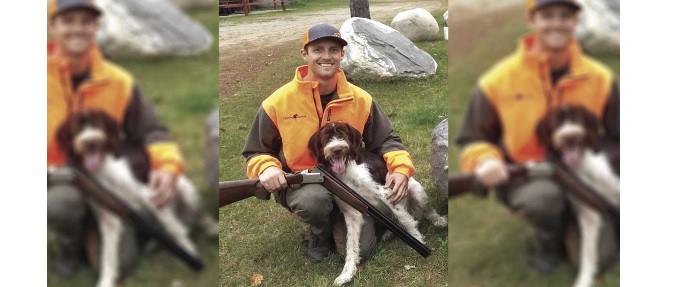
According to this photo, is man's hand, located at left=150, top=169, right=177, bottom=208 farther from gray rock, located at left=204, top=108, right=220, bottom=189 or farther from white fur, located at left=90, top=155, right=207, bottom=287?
gray rock, located at left=204, top=108, right=220, bottom=189

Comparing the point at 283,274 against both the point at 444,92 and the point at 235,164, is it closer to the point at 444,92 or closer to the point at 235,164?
the point at 235,164

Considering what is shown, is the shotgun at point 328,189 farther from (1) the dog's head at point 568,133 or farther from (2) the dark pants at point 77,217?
(1) the dog's head at point 568,133

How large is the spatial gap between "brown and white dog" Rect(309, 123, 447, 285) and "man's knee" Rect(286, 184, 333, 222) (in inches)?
5.7

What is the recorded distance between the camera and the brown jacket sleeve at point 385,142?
14.9 ft

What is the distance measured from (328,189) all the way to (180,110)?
262cm

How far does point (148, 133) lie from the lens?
1.79m

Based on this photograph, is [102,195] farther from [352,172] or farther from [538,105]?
[352,172]

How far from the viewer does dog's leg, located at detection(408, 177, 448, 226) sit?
4945 millimetres

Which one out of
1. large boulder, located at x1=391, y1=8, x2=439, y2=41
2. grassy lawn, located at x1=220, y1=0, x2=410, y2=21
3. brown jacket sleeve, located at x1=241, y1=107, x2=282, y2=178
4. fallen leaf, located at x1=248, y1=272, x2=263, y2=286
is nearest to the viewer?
brown jacket sleeve, located at x1=241, y1=107, x2=282, y2=178

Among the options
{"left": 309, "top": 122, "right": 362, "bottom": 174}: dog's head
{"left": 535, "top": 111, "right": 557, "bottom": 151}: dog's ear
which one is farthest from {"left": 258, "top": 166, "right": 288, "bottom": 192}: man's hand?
{"left": 535, "top": 111, "right": 557, "bottom": 151}: dog's ear

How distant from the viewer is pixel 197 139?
74.2 inches

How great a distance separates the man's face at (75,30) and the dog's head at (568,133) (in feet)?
4.50

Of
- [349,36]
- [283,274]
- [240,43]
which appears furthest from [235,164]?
[240,43]

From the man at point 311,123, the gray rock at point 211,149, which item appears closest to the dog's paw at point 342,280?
the man at point 311,123
